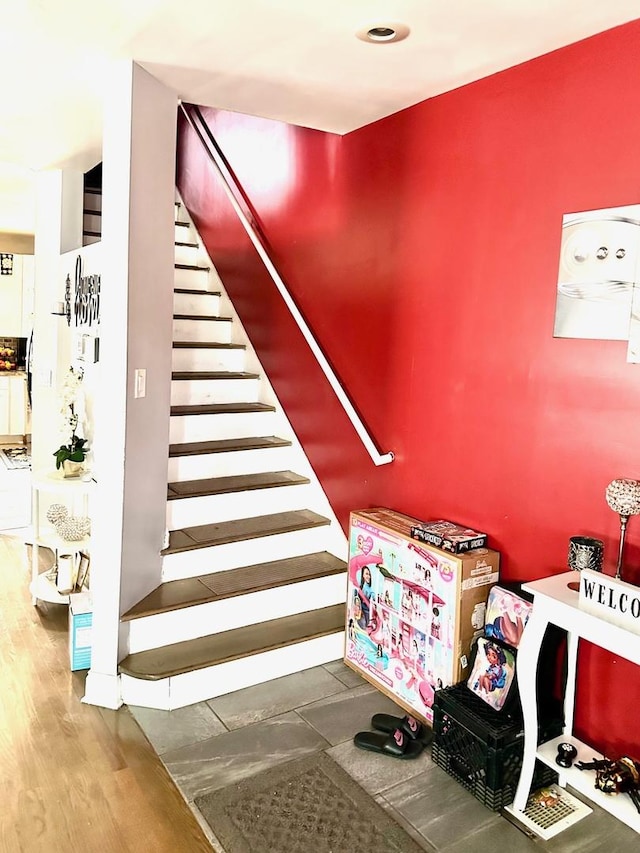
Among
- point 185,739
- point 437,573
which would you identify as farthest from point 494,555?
point 185,739

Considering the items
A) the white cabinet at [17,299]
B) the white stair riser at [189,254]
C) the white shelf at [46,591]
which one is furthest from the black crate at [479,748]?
the white cabinet at [17,299]

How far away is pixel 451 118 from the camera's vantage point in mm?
2684

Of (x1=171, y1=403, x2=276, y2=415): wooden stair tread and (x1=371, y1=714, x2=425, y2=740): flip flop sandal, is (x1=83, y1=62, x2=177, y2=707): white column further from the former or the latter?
(x1=371, y1=714, x2=425, y2=740): flip flop sandal

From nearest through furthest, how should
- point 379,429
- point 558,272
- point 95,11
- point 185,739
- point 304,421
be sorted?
1. point 95,11
2. point 558,272
3. point 185,739
4. point 379,429
5. point 304,421

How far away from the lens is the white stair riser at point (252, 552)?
10.1 feet

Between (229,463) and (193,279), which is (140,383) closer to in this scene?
(229,463)

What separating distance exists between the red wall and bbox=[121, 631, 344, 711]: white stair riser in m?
0.67

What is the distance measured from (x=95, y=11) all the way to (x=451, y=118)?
4.31 ft

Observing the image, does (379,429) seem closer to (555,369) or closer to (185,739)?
(555,369)

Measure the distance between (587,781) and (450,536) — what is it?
88 centimetres

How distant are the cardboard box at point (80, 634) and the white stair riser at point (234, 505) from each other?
20.6 inches

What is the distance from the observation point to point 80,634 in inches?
115

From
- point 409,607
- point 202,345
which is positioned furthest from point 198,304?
point 409,607

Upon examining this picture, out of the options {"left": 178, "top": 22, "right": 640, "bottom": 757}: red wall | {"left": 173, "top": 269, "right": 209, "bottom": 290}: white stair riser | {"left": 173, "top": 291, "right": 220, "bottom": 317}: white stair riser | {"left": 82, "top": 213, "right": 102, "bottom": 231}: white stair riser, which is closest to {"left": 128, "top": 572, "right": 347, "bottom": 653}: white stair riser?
{"left": 178, "top": 22, "right": 640, "bottom": 757}: red wall
